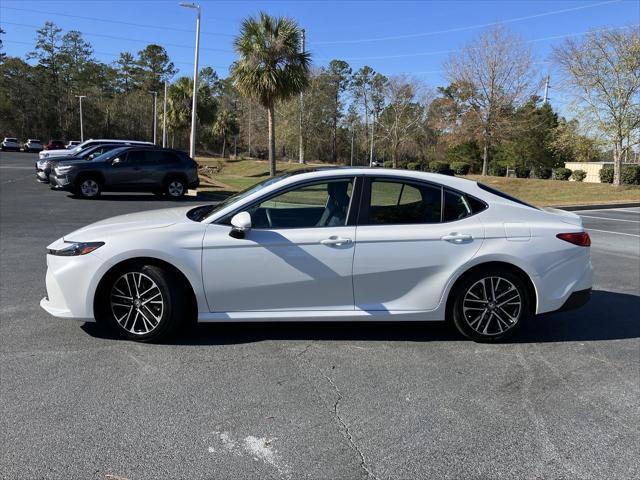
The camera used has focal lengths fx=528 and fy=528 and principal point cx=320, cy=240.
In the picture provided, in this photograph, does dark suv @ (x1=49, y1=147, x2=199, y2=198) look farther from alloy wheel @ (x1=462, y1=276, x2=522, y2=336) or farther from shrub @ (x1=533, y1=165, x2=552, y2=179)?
shrub @ (x1=533, y1=165, x2=552, y2=179)

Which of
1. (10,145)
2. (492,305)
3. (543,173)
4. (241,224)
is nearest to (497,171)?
(543,173)

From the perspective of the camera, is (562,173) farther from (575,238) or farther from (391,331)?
(391,331)

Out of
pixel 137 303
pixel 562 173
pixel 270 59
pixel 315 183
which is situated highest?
pixel 270 59

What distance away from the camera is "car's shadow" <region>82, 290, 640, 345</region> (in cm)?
468

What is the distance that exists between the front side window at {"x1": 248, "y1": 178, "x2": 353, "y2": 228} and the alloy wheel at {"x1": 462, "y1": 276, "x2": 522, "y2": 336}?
1.31 meters

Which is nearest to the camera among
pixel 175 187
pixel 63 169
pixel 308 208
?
pixel 308 208

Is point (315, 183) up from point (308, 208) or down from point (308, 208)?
up

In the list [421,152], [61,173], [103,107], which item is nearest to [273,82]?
[61,173]

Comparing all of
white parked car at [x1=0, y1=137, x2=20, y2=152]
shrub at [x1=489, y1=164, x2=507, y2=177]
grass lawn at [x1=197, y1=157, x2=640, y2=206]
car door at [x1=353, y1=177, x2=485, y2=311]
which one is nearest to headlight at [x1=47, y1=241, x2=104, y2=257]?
car door at [x1=353, y1=177, x2=485, y2=311]

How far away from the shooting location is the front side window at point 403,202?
455 cm

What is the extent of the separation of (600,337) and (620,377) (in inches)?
38.0

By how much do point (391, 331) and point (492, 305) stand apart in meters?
0.96

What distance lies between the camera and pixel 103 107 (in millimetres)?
82312

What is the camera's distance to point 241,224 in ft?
13.7
